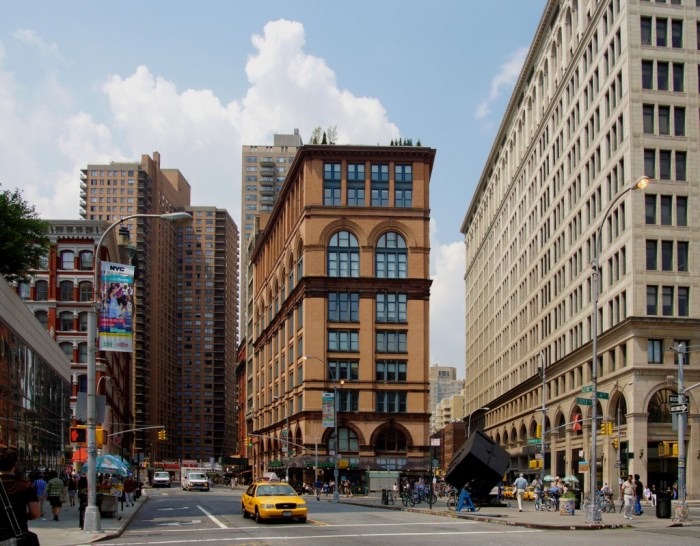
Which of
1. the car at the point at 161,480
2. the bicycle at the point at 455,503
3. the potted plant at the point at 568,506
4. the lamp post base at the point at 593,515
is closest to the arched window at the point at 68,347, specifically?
the car at the point at 161,480

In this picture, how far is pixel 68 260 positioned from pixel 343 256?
2815 cm

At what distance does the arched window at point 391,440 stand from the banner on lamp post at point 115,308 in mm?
71428

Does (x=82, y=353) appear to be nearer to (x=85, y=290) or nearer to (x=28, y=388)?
(x=85, y=290)

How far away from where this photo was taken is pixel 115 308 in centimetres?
2970

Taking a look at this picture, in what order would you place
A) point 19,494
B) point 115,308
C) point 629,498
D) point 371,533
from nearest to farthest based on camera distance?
1. point 19,494
2. point 371,533
3. point 115,308
4. point 629,498

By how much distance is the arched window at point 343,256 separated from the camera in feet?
334

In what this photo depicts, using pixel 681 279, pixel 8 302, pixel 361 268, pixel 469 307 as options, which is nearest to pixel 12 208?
pixel 8 302

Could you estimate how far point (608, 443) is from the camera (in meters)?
70.7

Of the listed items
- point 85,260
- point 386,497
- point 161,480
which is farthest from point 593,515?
point 161,480

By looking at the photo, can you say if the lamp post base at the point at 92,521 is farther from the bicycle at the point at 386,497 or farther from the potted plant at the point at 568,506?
the bicycle at the point at 386,497

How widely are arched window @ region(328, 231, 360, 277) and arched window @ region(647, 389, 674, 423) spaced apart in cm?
4116

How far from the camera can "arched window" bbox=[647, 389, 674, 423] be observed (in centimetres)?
6700

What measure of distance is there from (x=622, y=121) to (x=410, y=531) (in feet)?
162

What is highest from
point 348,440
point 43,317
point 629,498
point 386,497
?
point 43,317
